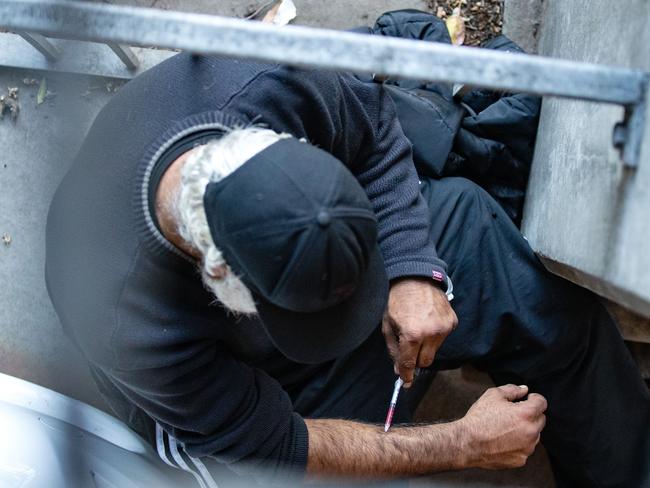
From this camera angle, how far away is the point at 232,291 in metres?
1.10

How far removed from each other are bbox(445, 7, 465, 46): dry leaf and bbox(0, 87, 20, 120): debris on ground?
1.20 m

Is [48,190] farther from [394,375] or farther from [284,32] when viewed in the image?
[284,32]

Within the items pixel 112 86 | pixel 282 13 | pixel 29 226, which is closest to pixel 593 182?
pixel 282 13

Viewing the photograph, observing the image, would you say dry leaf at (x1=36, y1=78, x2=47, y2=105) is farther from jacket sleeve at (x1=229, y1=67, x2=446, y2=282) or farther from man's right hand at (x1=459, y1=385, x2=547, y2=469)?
man's right hand at (x1=459, y1=385, x2=547, y2=469)

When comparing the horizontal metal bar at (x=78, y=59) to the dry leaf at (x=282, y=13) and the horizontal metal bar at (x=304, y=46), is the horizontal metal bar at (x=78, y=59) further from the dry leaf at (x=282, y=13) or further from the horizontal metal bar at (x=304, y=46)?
the horizontal metal bar at (x=304, y=46)

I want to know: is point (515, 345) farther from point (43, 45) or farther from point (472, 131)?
point (43, 45)

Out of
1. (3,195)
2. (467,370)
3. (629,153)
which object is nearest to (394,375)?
(467,370)

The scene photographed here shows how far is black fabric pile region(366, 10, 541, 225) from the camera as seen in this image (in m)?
1.63

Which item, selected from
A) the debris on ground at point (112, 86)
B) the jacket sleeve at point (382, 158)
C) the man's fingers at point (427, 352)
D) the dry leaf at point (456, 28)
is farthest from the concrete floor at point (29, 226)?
the dry leaf at point (456, 28)

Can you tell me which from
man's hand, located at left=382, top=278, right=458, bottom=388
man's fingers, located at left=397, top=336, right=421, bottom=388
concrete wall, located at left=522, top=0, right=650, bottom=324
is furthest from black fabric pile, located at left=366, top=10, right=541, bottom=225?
man's fingers, located at left=397, top=336, right=421, bottom=388

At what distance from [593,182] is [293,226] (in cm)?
52

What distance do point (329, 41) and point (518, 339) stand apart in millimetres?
996

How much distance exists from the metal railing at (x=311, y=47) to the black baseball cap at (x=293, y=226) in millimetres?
211

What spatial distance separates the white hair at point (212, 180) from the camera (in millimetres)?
1040
